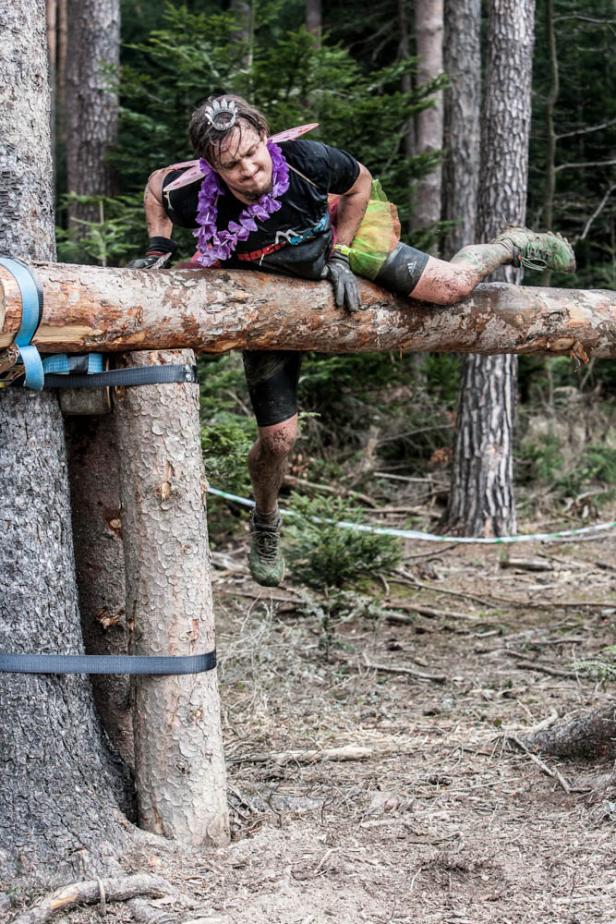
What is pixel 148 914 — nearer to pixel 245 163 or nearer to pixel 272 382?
pixel 272 382

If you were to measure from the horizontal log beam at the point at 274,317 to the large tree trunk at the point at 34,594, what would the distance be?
0.89 feet

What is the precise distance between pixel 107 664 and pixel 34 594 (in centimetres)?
35

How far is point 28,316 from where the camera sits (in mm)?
3141

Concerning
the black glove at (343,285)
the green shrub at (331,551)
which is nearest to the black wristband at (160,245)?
the black glove at (343,285)

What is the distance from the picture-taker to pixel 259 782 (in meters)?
4.47

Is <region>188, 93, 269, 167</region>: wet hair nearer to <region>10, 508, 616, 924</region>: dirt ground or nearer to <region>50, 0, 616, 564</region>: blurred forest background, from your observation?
<region>10, 508, 616, 924</region>: dirt ground

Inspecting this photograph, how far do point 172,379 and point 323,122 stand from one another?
6.94 m

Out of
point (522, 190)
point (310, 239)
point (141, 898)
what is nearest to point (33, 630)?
point (141, 898)

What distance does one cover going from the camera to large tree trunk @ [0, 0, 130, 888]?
3.26 m

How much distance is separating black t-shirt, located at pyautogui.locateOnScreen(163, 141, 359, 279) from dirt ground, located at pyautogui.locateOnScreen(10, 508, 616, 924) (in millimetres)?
2207

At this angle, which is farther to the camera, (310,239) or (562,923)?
(310,239)

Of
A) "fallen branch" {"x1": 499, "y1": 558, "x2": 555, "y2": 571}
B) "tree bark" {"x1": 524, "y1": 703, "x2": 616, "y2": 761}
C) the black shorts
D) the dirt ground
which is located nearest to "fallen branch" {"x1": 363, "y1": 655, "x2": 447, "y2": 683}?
Answer: the dirt ground

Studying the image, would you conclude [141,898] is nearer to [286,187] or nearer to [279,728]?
[279,728]

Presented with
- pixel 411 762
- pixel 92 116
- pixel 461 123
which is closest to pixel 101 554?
pixel 411 762
